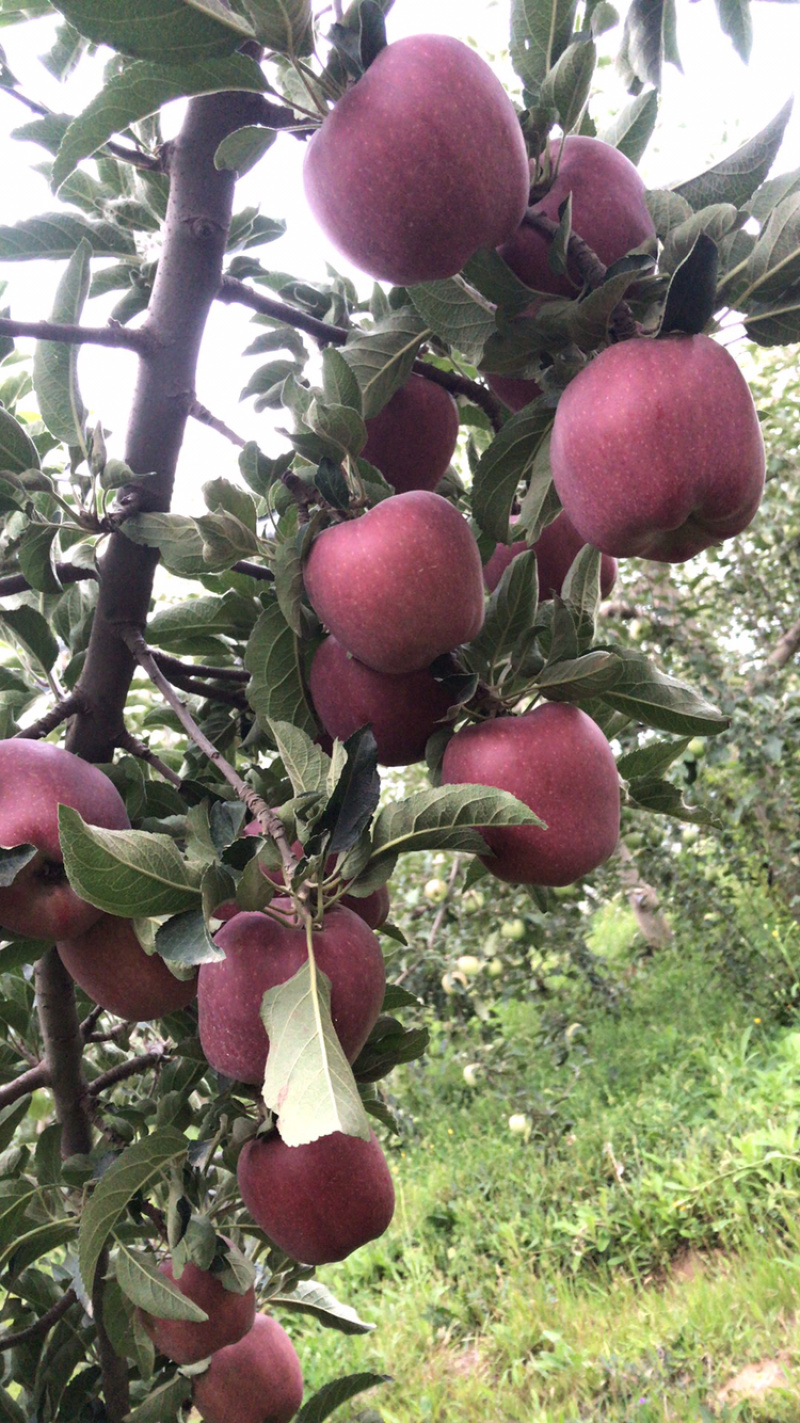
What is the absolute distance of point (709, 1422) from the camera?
1964 millimetres

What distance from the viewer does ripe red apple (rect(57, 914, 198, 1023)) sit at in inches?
33.9

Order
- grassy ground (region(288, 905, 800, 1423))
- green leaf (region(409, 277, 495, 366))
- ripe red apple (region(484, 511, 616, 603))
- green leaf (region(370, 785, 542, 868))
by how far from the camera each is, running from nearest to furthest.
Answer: green leaf (region(370, 785, 542, 868))
green leaf (region(409, 277, 495, 366))
ripe red apple (region(484, 511, 616, 603))
grassy ground (region(288, 905, 800, 1423))

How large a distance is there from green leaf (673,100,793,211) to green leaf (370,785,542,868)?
46cm

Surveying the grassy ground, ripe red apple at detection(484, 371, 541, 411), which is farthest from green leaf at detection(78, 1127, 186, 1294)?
the grassy ground

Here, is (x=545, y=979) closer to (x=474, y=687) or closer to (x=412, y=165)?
(x=474, y=687)

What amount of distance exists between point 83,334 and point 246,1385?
1020 millimetres

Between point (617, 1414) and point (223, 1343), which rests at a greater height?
point (223, 1343)

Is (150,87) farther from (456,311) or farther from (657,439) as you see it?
(657,439)

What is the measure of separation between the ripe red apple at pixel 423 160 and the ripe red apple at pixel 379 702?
11.5 inches

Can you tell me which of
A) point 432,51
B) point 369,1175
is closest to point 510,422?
point 432,51

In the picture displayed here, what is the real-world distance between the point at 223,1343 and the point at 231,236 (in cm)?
111

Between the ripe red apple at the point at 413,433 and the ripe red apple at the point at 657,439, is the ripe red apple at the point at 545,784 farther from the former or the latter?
the ripe red apple at the point at 413,433

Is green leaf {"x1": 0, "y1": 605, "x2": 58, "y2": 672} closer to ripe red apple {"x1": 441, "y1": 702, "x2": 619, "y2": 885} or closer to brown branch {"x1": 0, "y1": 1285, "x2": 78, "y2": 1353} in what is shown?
ripe red apple {"x1": 441, "y1": 702, "x2": 619, "y2": 885}

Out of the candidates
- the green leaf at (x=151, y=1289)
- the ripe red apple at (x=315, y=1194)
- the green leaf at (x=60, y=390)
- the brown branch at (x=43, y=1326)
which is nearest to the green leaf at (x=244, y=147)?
the green leaf at (x=60, y=390)
